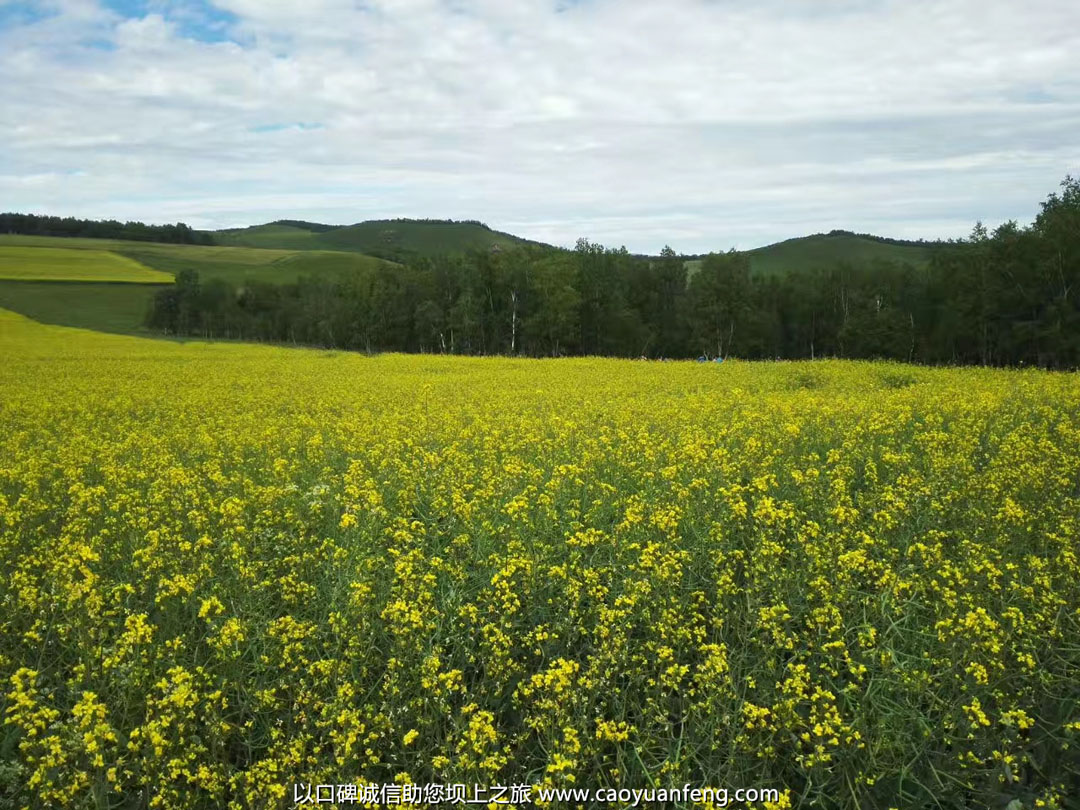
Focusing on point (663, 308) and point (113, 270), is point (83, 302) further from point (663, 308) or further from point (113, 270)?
point (663, 308)

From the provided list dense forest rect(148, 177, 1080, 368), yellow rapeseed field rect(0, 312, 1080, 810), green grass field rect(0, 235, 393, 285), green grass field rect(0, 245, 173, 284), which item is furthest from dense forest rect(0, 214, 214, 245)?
yellow rapeseed field rect(0, 312, 1080, 810)

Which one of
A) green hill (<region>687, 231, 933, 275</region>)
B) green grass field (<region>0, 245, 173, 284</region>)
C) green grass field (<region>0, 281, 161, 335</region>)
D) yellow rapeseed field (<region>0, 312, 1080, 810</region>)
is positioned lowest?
yellow rapeseed field (<region>0, 312, 1080, 810</region>)

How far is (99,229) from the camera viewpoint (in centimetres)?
16638

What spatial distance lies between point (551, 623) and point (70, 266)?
14305 cm

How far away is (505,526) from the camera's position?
6.22 meters

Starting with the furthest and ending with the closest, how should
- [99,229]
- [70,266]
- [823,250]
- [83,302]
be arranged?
[99,229] < [823,250] < [70,266] < [83,302]

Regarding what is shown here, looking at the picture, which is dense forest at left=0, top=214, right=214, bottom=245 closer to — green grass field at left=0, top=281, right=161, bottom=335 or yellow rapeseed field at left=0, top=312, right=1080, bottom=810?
green grass field at left=0, top=281, right=161, bottom=335

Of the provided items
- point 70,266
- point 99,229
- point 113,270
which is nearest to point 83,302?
point 113,270

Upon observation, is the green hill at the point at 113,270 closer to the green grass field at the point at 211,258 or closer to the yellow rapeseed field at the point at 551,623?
the green grass field at the point at 211,258

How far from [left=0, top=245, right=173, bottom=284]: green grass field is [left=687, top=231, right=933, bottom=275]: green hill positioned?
101m

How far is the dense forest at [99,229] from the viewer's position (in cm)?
15862

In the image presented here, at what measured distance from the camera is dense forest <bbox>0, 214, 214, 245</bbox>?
15862cm

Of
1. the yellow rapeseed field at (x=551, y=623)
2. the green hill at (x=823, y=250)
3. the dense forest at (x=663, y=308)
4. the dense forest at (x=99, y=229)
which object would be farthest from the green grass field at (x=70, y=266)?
the yellow rapeseed field at (x=551, y=623)

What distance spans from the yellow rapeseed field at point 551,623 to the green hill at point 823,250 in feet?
414
